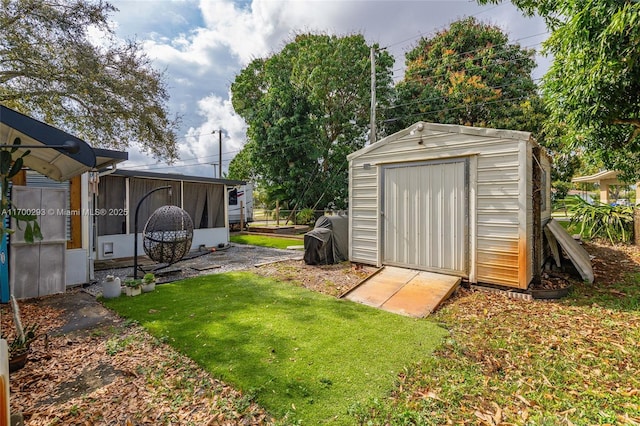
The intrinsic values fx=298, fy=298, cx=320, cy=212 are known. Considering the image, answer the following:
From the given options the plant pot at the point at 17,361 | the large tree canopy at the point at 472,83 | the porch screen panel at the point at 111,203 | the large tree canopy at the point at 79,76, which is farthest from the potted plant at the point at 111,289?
the large tree canopy at the point at 472,83

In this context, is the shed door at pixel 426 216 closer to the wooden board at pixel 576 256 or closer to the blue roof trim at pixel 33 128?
the wooden board at pixel 576 256

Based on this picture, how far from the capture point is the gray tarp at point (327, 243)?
24.6ft

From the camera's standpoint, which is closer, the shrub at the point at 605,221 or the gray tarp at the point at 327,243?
the gray tarp at the point at 327,243

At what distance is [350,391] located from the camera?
2498mm

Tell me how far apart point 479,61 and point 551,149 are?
6.03 meters

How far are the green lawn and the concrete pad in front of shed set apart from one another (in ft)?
0.99

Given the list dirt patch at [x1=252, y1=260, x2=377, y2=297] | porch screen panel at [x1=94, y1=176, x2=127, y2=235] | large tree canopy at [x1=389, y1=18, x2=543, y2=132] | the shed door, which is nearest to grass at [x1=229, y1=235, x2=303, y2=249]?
dirt patch at [x1=252, y1=260, x2=377, y2=297]

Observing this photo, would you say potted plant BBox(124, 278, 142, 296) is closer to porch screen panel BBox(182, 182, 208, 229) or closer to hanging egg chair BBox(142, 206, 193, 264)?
hanging egg chair BBox(142, 206, 193, 264)

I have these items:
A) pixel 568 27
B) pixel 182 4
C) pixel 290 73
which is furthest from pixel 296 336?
pixel 290 73

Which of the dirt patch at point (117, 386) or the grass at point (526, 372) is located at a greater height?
the grass at point (526, 372)

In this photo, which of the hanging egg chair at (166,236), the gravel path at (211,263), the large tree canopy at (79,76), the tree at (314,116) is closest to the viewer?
the hanging egg chair at (166,236)

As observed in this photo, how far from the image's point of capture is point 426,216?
19.0 feet

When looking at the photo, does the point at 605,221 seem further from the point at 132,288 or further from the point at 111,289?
the point at 111,289

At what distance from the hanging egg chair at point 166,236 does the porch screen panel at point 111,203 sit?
2837mm
